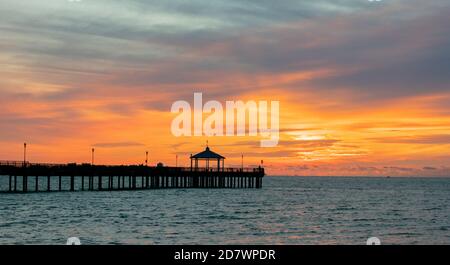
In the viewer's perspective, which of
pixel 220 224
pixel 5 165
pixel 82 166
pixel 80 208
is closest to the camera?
pixel 220 224

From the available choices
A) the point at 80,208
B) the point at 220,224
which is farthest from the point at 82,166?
the point at 220,224

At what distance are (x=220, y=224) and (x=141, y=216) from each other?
8.99 meters

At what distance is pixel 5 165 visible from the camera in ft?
253

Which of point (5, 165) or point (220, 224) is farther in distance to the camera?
point (5, 165)
